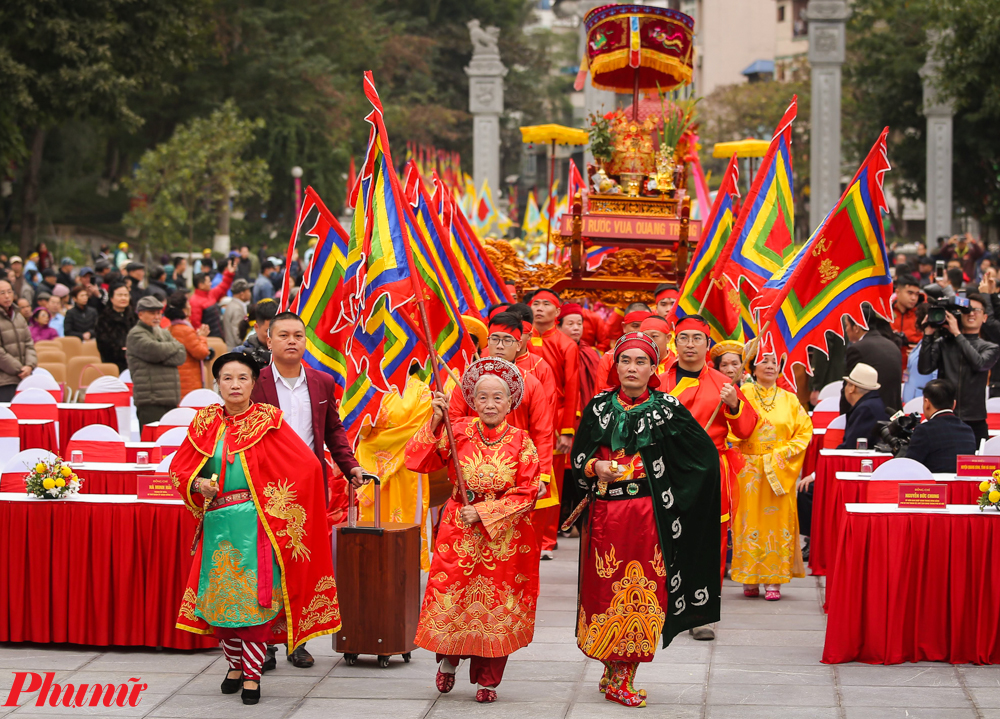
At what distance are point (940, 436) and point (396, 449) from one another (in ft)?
10.2

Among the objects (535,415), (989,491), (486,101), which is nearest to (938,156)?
(486,101)

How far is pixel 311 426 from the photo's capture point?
6.28m

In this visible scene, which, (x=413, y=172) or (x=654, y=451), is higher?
(x=413, y=172)

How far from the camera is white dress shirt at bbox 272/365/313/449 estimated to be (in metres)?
6.24

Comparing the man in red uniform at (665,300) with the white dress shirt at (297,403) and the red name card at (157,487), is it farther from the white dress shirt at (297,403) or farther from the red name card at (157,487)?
the red name card at (157,487)

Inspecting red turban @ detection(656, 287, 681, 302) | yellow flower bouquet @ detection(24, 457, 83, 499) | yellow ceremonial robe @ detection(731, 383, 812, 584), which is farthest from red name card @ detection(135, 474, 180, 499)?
red turban @ detection(656, 287, 681, 302)

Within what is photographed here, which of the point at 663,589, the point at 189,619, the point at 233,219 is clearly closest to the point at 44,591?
the point at 189,619

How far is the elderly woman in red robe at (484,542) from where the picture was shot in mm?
5535

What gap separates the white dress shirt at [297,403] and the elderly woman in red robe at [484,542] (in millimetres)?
751

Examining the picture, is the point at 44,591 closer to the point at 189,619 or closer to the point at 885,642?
the point at 189,619

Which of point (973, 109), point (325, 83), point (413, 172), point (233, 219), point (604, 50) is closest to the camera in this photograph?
point (413, 172)

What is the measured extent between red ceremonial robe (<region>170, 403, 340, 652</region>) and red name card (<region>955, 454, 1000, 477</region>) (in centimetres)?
335

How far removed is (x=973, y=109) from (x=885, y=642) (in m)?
24.9

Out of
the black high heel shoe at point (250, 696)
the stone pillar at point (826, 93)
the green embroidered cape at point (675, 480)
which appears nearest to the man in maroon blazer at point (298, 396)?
the black high heel shoe at point (250, 696)
